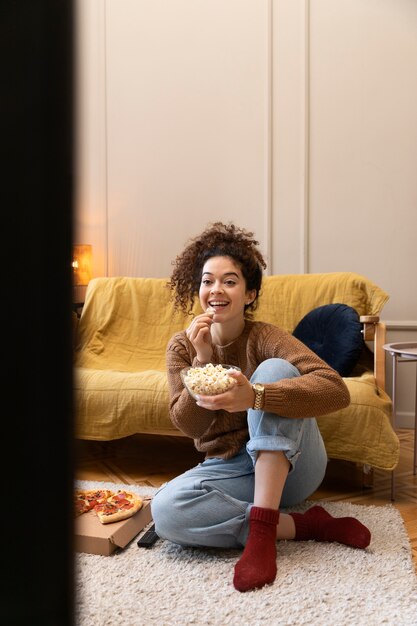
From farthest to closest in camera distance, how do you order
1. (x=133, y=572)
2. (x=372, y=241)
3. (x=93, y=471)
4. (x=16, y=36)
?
(x=372, y=241), (x=93, y=471), (x=133, y=572), (x=16, y=36)

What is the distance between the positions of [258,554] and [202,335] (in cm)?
55

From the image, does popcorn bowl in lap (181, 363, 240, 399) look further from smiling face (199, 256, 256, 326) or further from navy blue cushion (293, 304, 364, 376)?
navy blue cushion (293, 304, 364, 376)

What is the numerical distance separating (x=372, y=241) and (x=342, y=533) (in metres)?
1.93

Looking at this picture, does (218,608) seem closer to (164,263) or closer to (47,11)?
(47,11)

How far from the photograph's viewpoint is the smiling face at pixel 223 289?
5.20 feet

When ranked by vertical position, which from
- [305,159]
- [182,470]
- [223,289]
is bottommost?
[182,470]

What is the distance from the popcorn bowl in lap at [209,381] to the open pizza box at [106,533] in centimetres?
47

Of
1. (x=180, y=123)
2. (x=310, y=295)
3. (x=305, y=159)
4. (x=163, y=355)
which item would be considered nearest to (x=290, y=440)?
(x=310, y=295)

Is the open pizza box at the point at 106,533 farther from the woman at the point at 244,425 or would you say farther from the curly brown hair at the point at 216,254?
the curly brown hair at the point at 216,254

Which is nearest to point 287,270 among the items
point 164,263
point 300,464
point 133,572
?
point 164,263

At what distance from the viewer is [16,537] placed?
0.21m

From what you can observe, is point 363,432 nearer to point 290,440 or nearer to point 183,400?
point 290,440

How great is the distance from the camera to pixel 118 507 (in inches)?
63.8

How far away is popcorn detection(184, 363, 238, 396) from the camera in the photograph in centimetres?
133
